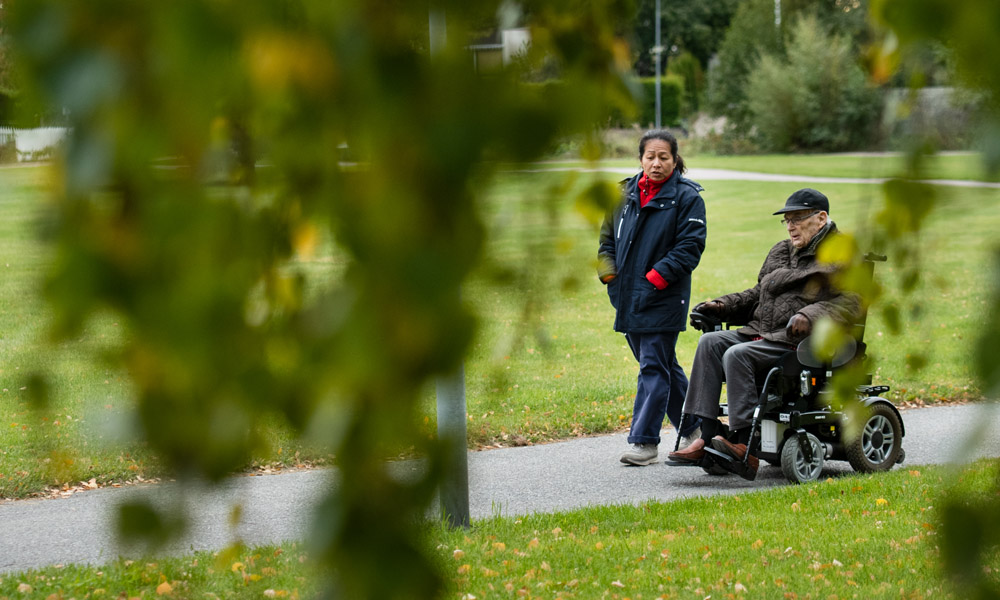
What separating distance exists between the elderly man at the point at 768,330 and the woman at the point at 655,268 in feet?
0.71

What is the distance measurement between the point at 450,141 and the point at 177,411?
29 centimetres

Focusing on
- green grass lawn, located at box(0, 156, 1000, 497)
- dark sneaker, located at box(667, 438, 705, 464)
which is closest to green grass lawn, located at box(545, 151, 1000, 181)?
green grass lawn, located at box(0, 156, 1000, 497)

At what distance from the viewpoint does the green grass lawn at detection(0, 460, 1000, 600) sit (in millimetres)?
4297

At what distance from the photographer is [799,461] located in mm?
6223

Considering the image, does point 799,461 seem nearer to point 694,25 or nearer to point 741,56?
point 741,56

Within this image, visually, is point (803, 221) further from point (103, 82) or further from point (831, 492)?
point (103, 82)

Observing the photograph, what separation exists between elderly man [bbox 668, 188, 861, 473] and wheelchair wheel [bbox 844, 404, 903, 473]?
2.03 feet

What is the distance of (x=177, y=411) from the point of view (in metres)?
0.85

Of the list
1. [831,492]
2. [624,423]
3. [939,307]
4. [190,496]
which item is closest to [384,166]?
[190,496]

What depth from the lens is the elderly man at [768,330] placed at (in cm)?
610

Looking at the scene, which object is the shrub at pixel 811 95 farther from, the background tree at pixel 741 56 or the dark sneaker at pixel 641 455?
the dark sneaker at pixel 641 455

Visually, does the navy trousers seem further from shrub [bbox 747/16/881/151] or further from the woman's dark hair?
shrub [bbox 747/16/881/151]

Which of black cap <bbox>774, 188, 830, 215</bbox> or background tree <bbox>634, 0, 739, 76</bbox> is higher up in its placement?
background tree <bbox>634, 0, 739, 76</bbox>

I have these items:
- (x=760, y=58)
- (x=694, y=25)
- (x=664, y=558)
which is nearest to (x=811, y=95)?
(x=760, y=58)
